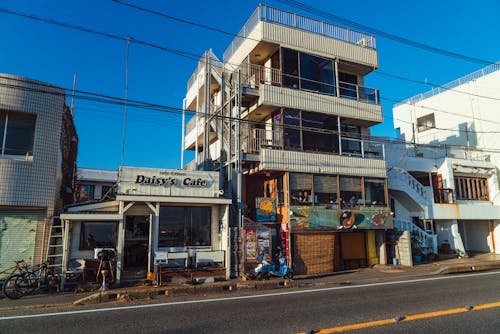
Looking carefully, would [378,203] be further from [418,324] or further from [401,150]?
[418,324]

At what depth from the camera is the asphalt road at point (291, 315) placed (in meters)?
6.84

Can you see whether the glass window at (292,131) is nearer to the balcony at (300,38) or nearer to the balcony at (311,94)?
the balcony at (311,94)

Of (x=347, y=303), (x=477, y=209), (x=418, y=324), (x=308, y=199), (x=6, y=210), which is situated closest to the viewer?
(x=418, y=324)

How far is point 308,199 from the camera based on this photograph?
17.2 meters

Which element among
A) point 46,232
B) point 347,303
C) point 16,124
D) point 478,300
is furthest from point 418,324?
point 16,124

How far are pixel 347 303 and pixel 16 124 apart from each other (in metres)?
13.7

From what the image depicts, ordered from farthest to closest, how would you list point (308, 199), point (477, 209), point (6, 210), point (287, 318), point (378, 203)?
point (477, 209)
point (378, 203)
point (308, 199)
point (6, 210)
point (287, 318)

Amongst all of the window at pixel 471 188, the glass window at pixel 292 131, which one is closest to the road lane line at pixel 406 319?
the glass window at pixel 292 131

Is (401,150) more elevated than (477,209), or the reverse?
(401,150)

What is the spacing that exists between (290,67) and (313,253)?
10077 millimetres

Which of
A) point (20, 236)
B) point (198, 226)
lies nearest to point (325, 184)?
point (198, 226)

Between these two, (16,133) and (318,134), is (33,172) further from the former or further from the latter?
(318,134)

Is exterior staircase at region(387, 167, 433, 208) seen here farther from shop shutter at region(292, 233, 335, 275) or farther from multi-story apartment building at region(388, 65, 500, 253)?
shop shutter at region(292, 233, 335, 275)

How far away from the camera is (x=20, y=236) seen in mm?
12695
